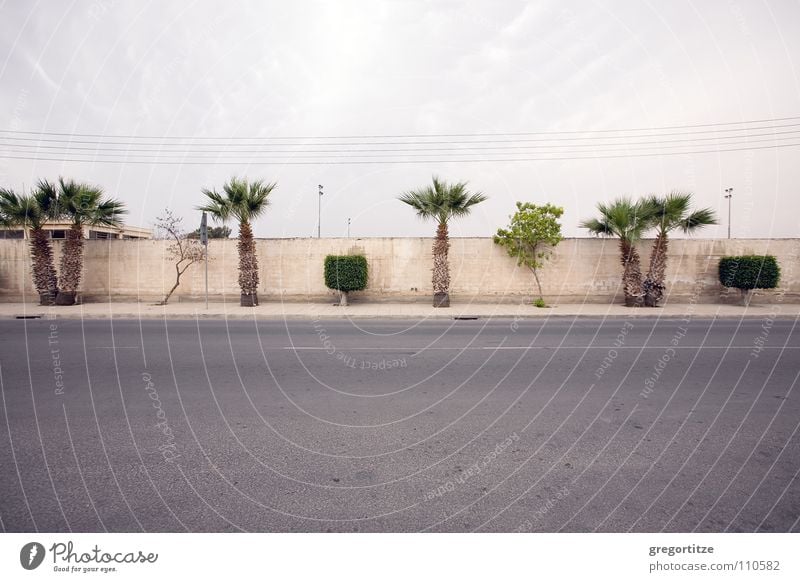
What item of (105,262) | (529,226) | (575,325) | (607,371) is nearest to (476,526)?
(607,371)

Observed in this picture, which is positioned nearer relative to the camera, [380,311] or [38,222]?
[380,311]

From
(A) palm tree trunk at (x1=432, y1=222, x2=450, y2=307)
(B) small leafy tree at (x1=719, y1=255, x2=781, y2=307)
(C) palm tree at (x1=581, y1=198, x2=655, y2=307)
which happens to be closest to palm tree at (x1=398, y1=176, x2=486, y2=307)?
(A) palm tree trunk at (x1=432, y1=222, x2=450, y2=307)

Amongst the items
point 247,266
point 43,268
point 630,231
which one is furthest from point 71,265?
point 630,231

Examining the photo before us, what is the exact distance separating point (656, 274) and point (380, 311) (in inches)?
407

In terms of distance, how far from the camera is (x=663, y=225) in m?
15.2

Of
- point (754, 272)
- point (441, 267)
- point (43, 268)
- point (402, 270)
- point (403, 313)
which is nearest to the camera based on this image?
point (403, 313)

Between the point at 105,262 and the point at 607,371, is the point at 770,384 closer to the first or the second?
the point at 607,371

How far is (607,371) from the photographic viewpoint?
615cm

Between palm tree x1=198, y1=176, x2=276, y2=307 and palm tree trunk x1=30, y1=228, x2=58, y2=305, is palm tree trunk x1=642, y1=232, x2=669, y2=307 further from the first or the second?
palm tree trunk x1=30, y1=228, x2=58, y2=305

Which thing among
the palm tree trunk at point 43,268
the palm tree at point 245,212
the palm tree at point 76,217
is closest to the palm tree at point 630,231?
the palm tree at point 245,212

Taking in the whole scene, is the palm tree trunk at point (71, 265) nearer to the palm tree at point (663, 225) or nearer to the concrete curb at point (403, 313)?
the concrete curb at point (403, 313)

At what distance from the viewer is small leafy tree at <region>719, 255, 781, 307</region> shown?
15.3 metres

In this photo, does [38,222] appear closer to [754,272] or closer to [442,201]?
[442,201]

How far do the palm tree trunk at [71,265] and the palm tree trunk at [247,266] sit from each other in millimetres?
6178
